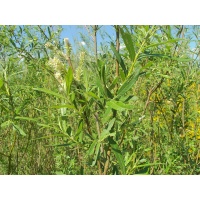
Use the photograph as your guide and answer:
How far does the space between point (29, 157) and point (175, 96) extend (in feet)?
3.35

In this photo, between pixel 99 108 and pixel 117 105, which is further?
pixel 99 108

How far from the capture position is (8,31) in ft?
4.62

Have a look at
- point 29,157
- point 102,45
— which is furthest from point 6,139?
point 102,45

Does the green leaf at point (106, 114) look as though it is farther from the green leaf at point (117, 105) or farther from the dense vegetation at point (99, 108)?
the dense vegetation at point (99, 108)

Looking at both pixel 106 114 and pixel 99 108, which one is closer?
pixel 106 114

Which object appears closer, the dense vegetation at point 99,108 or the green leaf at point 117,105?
the green leaf at point 117,105

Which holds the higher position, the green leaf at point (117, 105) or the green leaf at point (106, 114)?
the green leaf at point (117, 105)

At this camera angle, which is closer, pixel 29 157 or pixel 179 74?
pixel 179 74

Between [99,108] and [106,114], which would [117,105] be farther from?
[99,108]

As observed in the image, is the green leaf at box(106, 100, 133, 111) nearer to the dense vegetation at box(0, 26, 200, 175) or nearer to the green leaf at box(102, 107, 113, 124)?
the green leaf at box(102, 107, 113, 124)

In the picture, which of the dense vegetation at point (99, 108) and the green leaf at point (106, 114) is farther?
the dense vegetation at point (99, 108)

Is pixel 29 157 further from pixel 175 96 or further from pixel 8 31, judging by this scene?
pixel 175 96

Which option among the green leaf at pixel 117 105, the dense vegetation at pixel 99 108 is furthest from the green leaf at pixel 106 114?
the dense vegetation at pixel 99 108

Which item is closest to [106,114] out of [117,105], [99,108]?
[117,105]
